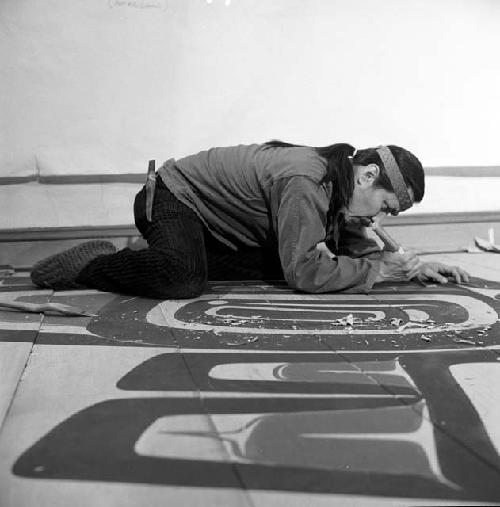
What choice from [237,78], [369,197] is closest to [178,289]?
[369,197]

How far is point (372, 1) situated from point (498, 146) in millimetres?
982

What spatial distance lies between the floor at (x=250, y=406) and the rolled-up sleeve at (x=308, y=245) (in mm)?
170

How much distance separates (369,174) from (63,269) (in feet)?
3.80

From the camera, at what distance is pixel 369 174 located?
229cm

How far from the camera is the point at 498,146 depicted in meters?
3.45

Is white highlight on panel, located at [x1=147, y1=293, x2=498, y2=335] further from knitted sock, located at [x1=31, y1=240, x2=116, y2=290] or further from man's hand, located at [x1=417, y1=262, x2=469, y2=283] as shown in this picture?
knitted sock, located at [x1=31, y1=240, x2=116, y2=290]

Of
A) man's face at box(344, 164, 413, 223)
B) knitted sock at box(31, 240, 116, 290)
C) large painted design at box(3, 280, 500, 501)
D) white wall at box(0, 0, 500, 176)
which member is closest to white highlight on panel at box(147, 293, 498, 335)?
large painted design at box(3, 280, 500, 501)

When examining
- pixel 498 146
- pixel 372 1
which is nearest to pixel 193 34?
pixel 372 1

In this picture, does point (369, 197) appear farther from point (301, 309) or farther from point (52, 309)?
point (52, 309)

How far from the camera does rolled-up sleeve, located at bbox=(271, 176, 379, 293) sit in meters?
2.22

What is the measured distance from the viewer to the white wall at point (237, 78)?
288 centimetres

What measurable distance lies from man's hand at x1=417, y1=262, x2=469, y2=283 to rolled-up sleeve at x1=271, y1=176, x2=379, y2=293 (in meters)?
0.30

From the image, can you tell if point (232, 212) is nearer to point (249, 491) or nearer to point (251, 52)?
point (251, 52)

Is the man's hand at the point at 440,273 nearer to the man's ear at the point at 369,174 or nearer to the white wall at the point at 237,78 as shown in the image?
the man's ear at the point at 369,174
